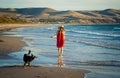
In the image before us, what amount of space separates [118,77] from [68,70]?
6.81 ft

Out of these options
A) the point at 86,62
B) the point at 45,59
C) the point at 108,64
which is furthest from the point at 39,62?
the point at 108,64

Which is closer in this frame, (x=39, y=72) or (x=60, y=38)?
(x=39, y=72)

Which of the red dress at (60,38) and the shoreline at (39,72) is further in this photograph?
the red dress at (60,38)

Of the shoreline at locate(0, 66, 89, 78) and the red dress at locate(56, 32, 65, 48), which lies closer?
the shoreline at locate(0, 66, 89, 78)

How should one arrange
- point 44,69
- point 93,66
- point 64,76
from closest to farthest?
point 64,76, point 44,69, point 93,66

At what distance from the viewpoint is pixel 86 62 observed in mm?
14305

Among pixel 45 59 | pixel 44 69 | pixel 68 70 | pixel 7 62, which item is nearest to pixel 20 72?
pixel 44 69

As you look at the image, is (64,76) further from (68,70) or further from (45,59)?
(45,59)

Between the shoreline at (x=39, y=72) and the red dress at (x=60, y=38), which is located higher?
the red dress at (x=60, y=38)

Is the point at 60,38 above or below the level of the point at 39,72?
above

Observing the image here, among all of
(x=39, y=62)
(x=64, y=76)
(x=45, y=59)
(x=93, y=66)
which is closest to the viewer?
(x=64, y=76)

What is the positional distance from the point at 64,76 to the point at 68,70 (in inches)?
48.6

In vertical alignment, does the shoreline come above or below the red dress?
below

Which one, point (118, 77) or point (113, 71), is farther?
point (113, 71)
